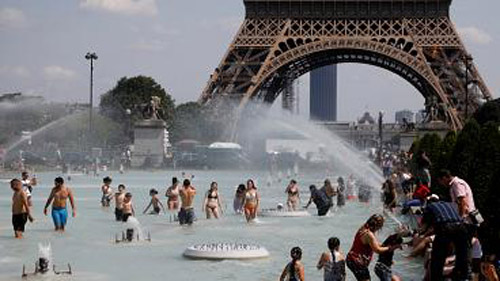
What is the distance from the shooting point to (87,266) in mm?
17984

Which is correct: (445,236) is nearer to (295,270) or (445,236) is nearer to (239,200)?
(295,270)

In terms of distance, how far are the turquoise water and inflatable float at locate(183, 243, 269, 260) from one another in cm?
25

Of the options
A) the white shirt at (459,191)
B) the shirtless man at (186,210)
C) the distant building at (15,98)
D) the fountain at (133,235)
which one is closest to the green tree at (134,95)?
the distant building at (15,98)

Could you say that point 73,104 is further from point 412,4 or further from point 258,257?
point 258,257

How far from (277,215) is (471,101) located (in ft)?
179

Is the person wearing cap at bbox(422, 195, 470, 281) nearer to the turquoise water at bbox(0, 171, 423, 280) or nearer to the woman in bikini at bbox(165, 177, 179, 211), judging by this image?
the turquoise water at bbox(0, 171, 423, 280)

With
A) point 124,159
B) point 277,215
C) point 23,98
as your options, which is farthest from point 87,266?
point 23,98

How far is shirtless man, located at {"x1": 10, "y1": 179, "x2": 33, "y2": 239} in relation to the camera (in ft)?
72.6

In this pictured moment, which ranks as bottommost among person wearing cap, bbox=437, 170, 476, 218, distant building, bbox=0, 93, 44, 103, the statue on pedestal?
person wearing cap, bbox=437, 170, 476, 218

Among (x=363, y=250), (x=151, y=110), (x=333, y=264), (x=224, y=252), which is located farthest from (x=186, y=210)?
(x=151, y=110)

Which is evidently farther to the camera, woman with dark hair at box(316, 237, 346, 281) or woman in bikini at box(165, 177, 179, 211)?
woman in bikini at box(165, 177, 179, 211)

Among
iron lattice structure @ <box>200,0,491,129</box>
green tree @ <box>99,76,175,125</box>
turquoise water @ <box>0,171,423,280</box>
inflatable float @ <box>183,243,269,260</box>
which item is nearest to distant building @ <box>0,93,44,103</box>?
green tree @ <box>99,76,175,125</box>

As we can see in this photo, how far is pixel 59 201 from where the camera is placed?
77.2 ft

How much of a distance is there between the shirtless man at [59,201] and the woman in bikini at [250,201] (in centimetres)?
588
